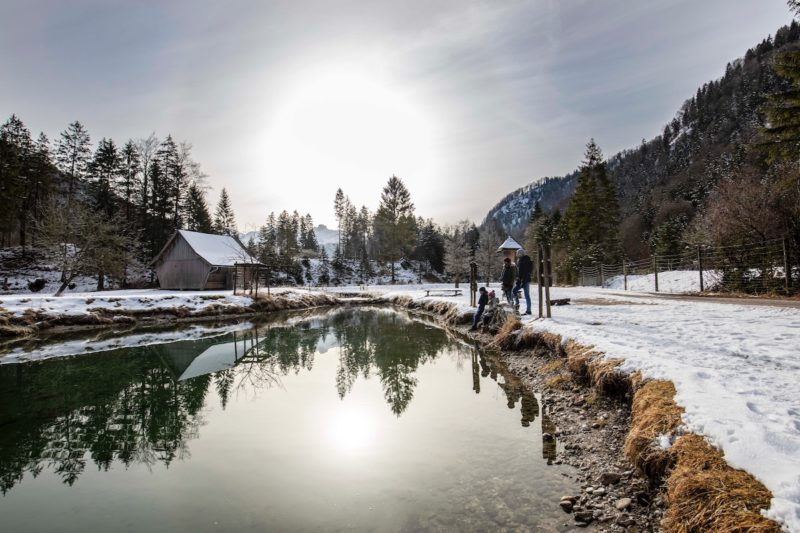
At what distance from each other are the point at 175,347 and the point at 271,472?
11.3 meters

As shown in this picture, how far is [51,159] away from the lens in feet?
136

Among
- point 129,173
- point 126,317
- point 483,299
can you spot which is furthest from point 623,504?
point 129,173

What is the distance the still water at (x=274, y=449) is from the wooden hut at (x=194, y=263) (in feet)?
77.4

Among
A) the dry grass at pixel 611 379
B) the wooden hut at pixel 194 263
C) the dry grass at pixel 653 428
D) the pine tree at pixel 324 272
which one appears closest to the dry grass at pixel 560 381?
the dry grass at pixel 611 379

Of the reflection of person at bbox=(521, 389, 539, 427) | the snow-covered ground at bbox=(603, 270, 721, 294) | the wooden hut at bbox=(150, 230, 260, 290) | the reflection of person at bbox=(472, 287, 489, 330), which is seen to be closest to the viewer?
the reflection of person at bbox=(521, 389, 539, 427)

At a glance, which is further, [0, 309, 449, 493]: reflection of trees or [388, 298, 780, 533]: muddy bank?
[0, 309, 449, 493]: reflection of trees

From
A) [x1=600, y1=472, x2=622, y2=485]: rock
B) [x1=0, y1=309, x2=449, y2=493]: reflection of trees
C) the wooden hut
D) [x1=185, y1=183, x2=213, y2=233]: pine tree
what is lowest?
[x1=0, y1=309, x2=449, y2=493]: reflection of trees

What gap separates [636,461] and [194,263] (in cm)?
3624

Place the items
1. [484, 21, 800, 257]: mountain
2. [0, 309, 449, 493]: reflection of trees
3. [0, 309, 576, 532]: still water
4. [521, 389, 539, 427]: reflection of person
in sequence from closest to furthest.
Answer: [0, 309, 576, 532]: still water
[0, 309, 449, 493]: reflection of trees
[521, 389, 539, 427]: reflection of person
[484, 21, 800, 257]: mountain

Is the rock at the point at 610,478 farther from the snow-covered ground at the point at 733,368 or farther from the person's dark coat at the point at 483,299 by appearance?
the person's dark coat at the point at 483,299

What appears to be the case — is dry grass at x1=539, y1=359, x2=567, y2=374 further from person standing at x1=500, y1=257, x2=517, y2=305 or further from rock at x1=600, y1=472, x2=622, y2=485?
person standing at x1=500, y1=257, x2=517, y2=305

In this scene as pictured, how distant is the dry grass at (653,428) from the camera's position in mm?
3576

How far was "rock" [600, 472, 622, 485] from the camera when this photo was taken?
389 cm

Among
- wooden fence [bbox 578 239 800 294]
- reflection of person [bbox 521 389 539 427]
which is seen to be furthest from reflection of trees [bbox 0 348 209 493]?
wooden fence [bbox 578 239 800 294]
